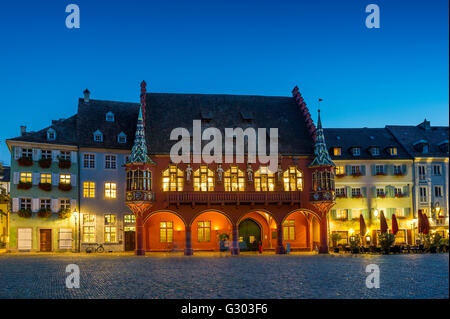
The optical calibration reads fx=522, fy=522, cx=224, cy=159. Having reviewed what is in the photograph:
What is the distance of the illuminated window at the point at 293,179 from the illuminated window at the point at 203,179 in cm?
634

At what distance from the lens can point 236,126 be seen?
4641cm

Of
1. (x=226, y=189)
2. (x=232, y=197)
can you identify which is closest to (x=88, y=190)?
(x=226, y=189)

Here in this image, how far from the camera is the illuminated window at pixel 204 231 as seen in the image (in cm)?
4556

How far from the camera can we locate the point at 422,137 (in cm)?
5731

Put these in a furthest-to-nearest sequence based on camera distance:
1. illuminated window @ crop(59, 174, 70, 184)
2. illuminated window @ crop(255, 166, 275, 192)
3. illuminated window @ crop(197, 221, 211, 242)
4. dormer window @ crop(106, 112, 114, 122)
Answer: dormer window @ crop(106, 112, 114, 122), illuminated window @ crop(197, 221, 211, 242), illuminated window @ crop(255, 166, 275, 192), illuminated window @ crop(59, 174, 70, 184)

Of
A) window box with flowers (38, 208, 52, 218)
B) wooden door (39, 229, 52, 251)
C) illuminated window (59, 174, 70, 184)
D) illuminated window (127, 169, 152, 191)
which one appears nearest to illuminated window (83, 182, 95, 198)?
illuminated window (59, 174, 70, 184)

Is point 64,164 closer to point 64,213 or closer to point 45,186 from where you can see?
point 45,186

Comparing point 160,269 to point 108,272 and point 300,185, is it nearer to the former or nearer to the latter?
point 108,272

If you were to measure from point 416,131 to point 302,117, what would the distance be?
17081 mm

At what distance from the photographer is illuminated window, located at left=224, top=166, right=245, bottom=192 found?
144 feet

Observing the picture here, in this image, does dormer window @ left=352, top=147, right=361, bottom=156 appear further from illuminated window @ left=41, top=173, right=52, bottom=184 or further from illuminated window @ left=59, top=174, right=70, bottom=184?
illuminated window @ left=41, top=173, right=52, bottom=184

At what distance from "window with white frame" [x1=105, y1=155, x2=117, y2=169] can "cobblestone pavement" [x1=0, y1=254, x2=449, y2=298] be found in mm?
Answer: 14309

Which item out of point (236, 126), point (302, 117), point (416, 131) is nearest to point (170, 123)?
point (236, 126)

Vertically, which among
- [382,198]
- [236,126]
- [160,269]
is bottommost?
[160,269]
